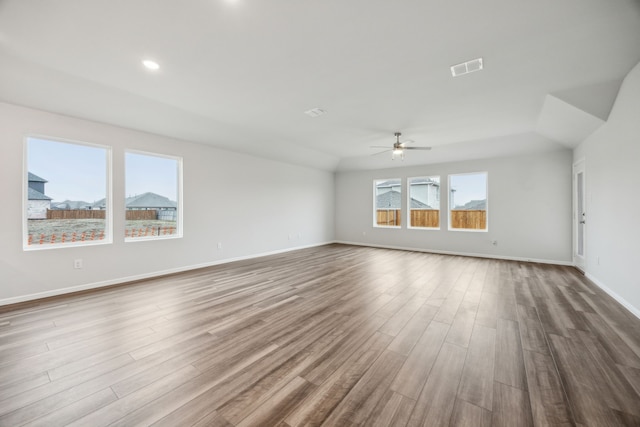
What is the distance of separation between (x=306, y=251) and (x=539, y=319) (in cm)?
536

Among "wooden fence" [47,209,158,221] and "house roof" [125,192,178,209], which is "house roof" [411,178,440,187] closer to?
"house roof" [125,192,178,209]

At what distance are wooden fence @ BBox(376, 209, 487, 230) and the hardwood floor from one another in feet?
9.68

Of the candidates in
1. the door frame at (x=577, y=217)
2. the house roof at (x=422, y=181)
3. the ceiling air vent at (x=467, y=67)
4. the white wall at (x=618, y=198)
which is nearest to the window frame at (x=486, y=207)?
the house roof at (x=422, y=181)

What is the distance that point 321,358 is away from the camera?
6.79 ft

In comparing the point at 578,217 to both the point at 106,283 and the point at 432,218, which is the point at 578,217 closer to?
the point at 432,218

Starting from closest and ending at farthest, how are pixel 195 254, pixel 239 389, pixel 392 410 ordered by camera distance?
pixel 392 410
pixel 239 389
pixel 195 254

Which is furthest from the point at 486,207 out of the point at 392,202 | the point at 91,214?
the point at 91,214

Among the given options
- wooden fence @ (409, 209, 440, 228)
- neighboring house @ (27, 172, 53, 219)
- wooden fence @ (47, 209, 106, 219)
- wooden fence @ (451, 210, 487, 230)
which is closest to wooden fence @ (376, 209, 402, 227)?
wooden fence @ (409, 209, 440, 228)

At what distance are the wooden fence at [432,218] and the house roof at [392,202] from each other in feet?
0.46

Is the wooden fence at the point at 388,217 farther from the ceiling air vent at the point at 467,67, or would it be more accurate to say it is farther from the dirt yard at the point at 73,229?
the dirt yard at the point at 73,229

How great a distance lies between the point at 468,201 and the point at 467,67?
4783 mm

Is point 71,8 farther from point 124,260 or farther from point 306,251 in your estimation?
point 306,251

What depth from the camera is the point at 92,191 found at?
13.4 ft

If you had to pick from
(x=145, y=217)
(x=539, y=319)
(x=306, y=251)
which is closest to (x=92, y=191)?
(x=145, y=217)
